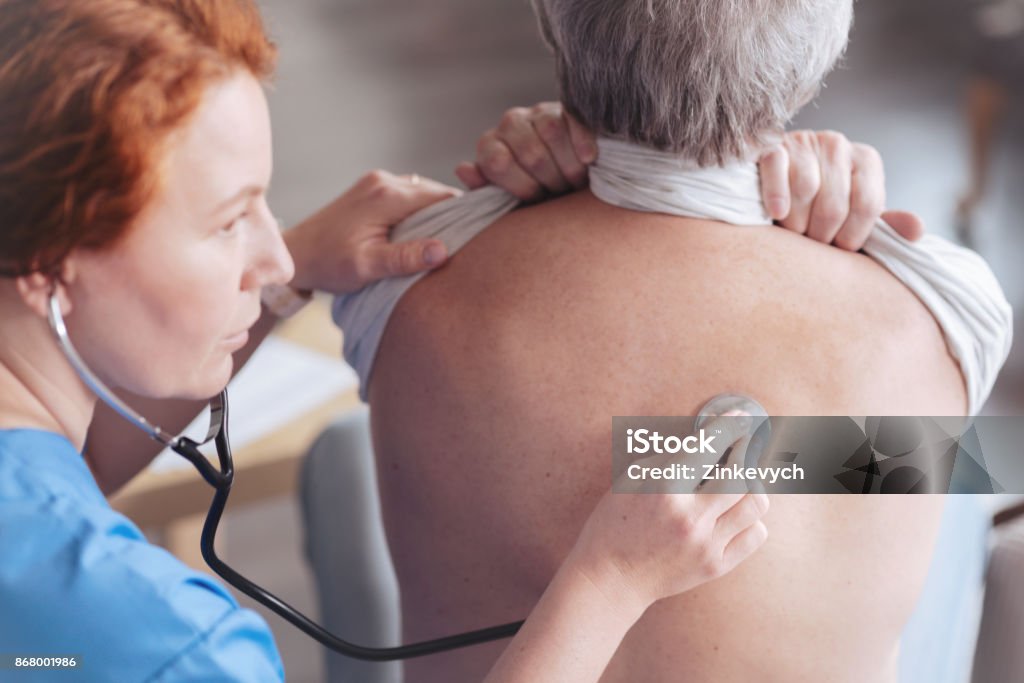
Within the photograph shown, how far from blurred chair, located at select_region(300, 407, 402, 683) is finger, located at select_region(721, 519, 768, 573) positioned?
736 millimetres

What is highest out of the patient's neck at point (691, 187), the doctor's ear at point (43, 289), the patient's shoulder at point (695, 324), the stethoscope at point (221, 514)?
the doctor's ear at point (43, 289)

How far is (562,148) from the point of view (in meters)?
1.09

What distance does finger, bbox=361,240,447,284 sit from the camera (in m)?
1.08

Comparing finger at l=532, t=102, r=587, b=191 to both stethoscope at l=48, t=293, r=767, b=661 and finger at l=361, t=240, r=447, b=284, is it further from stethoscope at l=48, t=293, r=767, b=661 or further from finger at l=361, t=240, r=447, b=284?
stethoscope at l=48, t=293, r=767, b=661

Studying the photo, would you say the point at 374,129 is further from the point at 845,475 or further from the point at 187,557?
the point at 845,475

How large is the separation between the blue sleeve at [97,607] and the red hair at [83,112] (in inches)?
7.5

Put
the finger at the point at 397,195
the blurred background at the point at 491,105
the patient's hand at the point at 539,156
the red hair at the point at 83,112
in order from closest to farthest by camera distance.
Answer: the red hair at the point at 83,112 < the patient's hand at the point at 539,156 < the finger at the point at 397,195 < the blurred background at the point at 491,105

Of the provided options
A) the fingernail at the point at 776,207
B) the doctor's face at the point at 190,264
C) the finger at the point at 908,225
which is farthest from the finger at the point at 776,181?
the doctor's face at the point at 190,264

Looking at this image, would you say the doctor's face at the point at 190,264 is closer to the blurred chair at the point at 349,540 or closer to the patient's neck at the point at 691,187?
the patient's neck at the point at 691,187

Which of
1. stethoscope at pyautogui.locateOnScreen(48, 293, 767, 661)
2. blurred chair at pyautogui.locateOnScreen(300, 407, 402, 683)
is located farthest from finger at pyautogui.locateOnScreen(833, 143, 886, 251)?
blurred chair at pyautogui.locateOnScreen(300, 407, 402, 683)

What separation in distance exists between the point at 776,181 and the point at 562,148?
0.70ft

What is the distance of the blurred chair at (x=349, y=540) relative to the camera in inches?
60.3

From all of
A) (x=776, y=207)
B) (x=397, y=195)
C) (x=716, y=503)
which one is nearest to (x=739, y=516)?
(x=716, y=503)

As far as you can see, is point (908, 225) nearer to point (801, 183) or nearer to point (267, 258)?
point (801, 183)
